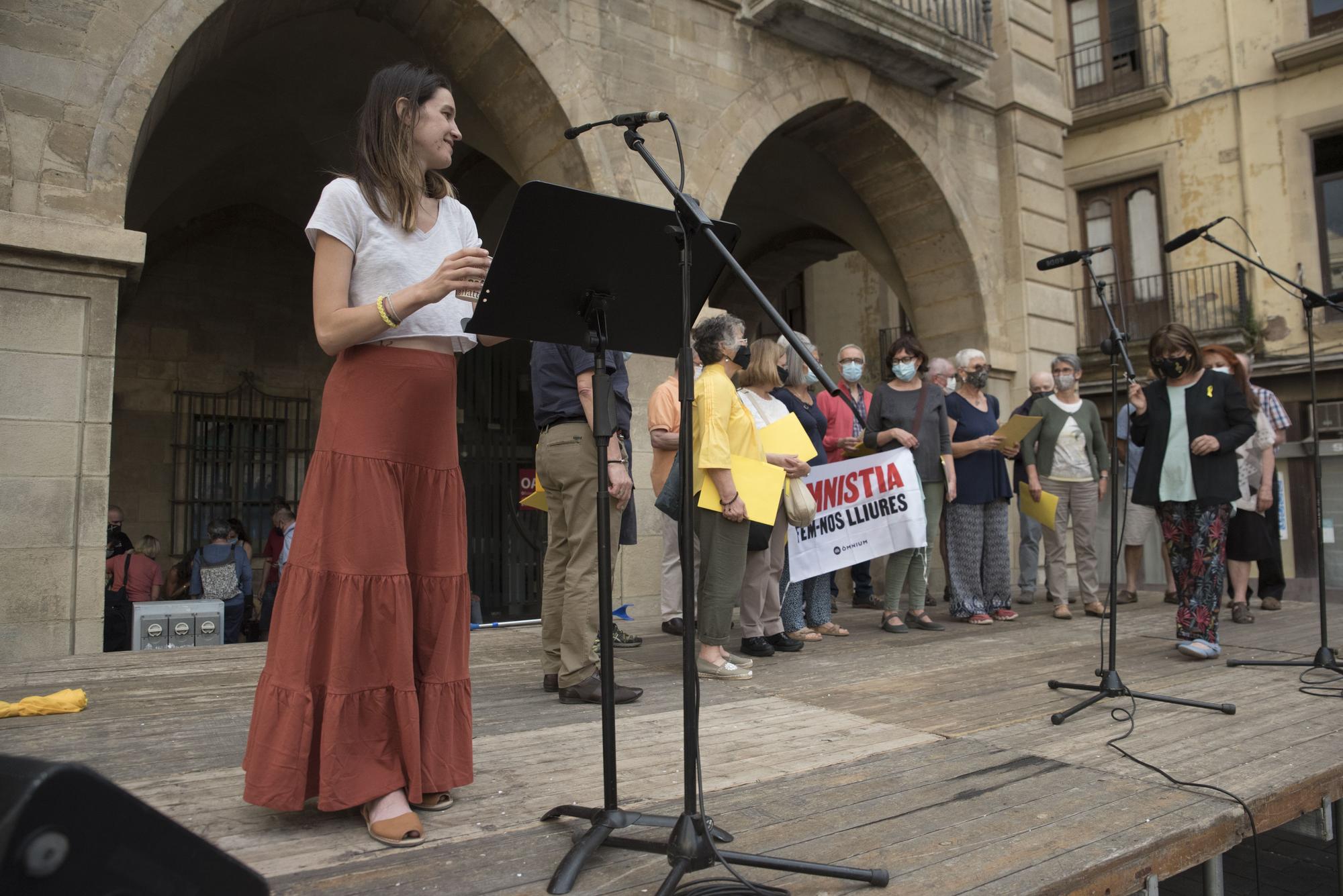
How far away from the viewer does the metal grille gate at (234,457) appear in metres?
11.1

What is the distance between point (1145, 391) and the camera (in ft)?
17.9

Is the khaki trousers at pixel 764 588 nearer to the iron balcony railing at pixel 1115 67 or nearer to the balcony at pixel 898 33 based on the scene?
the balcony at pixel 898 33

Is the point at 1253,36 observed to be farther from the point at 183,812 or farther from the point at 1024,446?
the point at 183,812

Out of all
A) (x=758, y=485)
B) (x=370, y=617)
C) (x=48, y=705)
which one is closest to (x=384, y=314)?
(x=370, y=617)

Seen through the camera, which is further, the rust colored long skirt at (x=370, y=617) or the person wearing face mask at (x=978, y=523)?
the person wearing face mask at (x=978, y=523)

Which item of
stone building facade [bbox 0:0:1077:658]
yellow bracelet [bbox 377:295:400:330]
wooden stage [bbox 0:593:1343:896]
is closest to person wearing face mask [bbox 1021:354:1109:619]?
wooden stage [bbox 0:593:1343:896]

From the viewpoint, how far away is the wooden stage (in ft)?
7.36

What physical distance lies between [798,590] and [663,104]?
179 inches

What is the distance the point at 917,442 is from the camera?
20.6 feet

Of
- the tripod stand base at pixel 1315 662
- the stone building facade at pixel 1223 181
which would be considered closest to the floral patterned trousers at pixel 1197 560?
the tripod stand base at pixel 1315 662

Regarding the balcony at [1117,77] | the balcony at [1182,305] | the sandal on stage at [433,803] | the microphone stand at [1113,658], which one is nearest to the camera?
the sandal on stage at [433,803]

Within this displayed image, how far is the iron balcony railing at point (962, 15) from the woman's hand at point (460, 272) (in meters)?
9.05

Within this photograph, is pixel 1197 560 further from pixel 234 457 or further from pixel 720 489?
pixel 234 457

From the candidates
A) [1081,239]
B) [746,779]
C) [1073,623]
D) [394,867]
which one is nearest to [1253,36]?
[1081,239]
